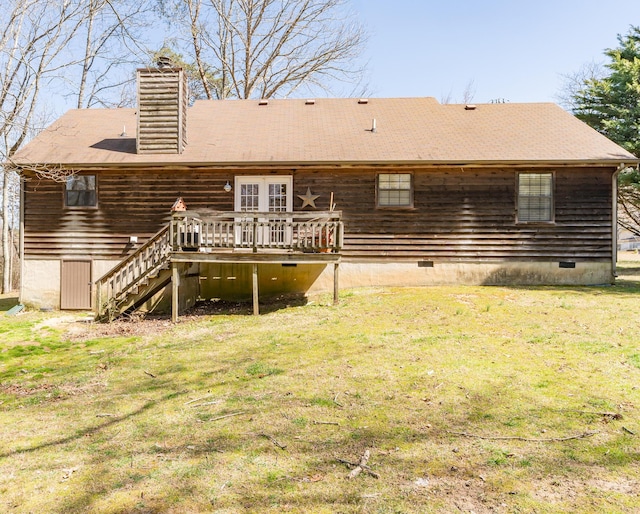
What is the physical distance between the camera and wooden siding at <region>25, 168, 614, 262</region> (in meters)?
12.4

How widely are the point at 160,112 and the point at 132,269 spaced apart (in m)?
5.11

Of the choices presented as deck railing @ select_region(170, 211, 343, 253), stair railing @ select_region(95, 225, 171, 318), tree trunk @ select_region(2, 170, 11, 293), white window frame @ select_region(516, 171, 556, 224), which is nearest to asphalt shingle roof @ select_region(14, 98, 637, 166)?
white window frame @ select_region(516, 171, 556, 224)

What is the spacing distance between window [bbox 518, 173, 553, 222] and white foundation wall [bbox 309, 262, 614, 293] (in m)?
1.37

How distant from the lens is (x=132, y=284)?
433 inches

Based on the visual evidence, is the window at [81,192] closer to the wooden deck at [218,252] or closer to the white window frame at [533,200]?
the wooden deck at [218,252]

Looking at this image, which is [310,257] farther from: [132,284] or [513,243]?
[513,243]

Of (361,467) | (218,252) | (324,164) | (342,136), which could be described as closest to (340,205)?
(324,164)

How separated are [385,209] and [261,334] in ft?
19.1

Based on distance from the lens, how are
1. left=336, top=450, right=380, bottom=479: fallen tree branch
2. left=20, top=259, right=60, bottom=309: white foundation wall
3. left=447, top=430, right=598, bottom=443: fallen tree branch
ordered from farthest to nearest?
left=20, top=259, right=60, bottom=309: white foundation wall
left=447, top=430, right=598, bottom=443: fallen tree branch
left=336, top=450, right=380, bottom=479: fallen tree branch

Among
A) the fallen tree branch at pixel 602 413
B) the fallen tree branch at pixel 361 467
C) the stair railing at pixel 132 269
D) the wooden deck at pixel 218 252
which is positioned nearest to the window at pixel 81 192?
the stair railing at pixel 132 269

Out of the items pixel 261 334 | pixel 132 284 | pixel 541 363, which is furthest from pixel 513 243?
pixel 132 284

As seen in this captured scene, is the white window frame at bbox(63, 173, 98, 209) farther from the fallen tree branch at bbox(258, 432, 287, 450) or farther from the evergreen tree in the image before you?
the evergreen tree

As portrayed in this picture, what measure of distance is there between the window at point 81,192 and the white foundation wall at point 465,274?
23.4 feet

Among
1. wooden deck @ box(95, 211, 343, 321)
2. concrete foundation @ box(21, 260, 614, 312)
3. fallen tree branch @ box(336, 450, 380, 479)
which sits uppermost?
wooden deck @ box(95, 211, 343, 321)
